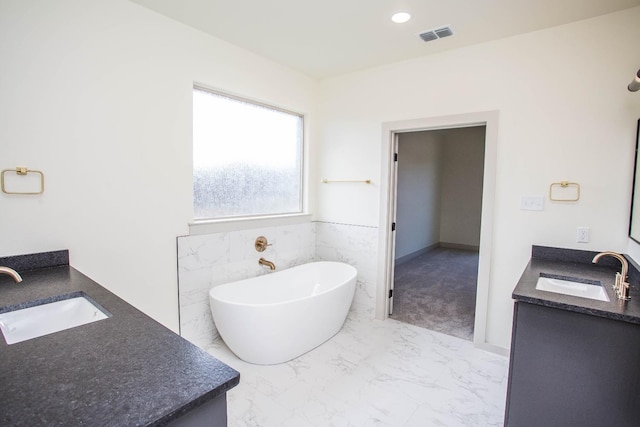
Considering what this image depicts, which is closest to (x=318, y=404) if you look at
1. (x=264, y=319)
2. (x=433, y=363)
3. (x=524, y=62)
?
(x=264, y=319)

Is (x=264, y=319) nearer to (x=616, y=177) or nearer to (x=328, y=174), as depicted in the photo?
(x=328, y=174)

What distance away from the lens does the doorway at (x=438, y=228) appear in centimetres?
378

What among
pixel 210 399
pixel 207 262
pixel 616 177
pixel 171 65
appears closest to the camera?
pixel 210 399

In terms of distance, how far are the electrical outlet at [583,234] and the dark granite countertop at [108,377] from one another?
265cm

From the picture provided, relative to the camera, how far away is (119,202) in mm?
2266

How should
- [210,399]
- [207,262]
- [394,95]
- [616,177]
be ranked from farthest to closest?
[394,95] < [207,262] < [616,177] < [210,399]

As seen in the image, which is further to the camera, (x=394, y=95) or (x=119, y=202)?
(x=394, y=95)

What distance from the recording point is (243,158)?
320 cm

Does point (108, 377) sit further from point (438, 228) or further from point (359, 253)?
point (438, 228)

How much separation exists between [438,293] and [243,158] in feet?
9.87

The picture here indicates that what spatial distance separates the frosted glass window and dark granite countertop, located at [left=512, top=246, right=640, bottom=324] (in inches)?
93.4

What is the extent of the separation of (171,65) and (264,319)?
2046 mm

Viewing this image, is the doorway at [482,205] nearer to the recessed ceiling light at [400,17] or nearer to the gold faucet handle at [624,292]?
the recessed ceiling light at [400,17]

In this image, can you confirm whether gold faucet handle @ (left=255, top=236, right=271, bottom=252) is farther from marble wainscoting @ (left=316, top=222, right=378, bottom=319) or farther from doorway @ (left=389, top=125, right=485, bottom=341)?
doorway @ (left=389, top=125, right=485, bottom=341)
